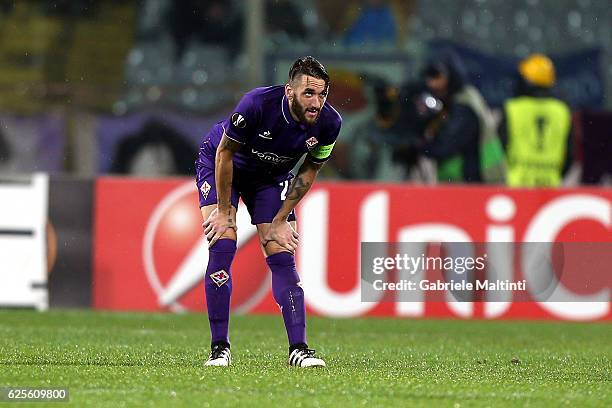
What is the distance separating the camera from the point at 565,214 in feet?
43.6

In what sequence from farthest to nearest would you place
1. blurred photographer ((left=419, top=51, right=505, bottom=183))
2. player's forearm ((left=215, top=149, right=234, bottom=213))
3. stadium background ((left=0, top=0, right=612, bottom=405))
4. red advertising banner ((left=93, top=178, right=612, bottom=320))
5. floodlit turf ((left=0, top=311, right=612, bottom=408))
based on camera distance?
stadium background ((left=0, top=0, right=612, bottom=405))
blurred photographer ((left=419, top=51, right=505, bottom=183))
red advertising banner ((left=93, top=178, right=612, bottom=320))
player's forearm ((left=215, top=149, right=234, bottom=213))
floodlit turf ((left=0, top=311, right=612, bottom=408))

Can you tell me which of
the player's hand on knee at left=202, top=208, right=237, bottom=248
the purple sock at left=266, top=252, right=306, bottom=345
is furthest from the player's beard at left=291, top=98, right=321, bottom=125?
the purple sock at left=266, top=252, right=306, bottom=345

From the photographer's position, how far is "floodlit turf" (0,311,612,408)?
6426 millimetres

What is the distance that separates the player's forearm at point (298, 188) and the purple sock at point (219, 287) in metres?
0.34

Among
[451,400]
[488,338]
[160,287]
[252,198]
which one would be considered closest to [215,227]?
[252,198]

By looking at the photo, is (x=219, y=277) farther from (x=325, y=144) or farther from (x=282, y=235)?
(x=325, y=144)

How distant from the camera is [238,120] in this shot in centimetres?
754

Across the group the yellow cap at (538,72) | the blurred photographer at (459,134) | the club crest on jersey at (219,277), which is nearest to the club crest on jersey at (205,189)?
the club crest on jersey at (219,277)

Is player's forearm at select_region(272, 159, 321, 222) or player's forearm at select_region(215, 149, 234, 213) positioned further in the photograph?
player's forearm at select_region(272, 159, 321, 222)

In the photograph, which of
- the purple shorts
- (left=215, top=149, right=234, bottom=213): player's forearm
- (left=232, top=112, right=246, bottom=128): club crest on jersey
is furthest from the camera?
the purple shorts

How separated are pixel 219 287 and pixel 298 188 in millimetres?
716

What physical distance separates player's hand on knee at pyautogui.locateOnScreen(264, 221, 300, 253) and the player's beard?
0.62 m

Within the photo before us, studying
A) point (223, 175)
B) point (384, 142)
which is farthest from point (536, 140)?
point (223, 175)

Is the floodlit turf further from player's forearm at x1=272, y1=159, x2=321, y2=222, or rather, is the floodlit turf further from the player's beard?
the player's beard
